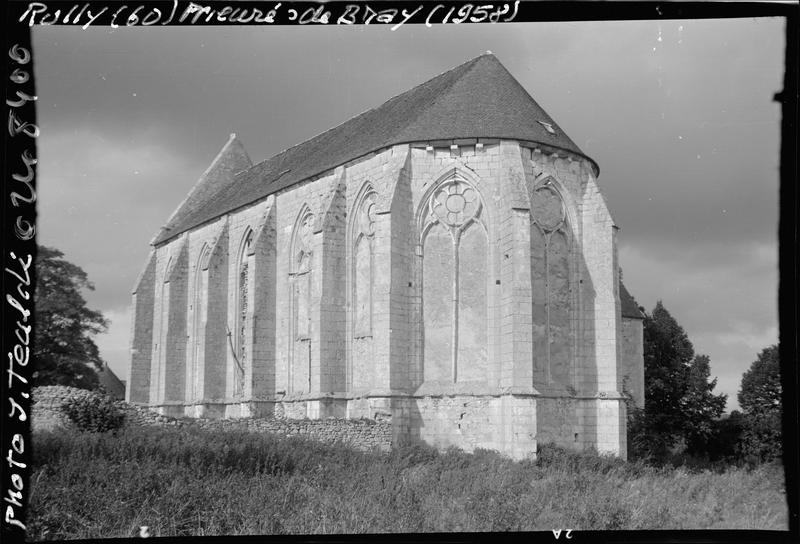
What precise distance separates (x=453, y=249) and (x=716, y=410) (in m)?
17.1

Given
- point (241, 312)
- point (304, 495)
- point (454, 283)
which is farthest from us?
point (241, 312)

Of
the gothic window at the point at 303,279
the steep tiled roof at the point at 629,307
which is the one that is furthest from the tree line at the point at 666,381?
the gothic window at the point at 303,279

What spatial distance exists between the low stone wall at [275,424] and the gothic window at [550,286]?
494 cm

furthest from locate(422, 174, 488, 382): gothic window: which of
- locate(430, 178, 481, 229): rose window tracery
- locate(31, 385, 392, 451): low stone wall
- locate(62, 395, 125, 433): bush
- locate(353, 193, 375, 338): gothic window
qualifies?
locate(62, 395, 125, 433): bush

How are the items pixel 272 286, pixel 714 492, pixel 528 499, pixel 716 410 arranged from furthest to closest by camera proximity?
pixel 716 410 < pixel 272 286 < pixel 714 492 < pixel 528 499

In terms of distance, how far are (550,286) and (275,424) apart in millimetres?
8983

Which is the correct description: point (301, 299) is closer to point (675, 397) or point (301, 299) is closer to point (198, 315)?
point (198, 315)

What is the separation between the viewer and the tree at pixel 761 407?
2892 cm

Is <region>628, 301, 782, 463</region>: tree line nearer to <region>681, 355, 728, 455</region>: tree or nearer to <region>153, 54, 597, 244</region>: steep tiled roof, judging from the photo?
<region>681, 355, 728, 455</region>: tree

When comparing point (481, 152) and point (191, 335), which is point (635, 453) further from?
Result: point (191, 335)

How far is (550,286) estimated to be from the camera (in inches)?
985

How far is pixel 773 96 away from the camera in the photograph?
28.0 feet

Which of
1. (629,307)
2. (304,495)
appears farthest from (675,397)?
(304,495)

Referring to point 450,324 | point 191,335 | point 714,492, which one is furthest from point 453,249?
point 191,335
